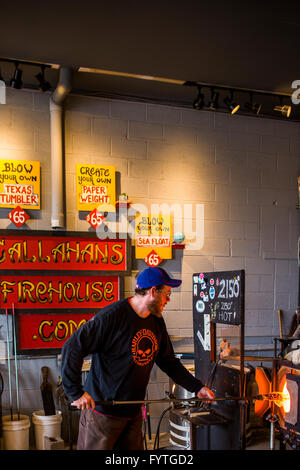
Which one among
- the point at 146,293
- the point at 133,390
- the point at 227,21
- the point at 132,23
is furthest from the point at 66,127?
the point at 133,390

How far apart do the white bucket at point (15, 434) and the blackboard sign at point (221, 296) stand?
194 centimetres

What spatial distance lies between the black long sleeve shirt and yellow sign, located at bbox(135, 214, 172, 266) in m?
2.04

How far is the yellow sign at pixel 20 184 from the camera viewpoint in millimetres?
4637

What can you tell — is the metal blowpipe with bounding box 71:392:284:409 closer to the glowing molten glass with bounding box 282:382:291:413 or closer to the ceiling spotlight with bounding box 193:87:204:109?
the glowing molten glass with bounding box 282:382:291:413

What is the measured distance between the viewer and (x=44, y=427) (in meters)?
4.41

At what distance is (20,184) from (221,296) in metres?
2.39

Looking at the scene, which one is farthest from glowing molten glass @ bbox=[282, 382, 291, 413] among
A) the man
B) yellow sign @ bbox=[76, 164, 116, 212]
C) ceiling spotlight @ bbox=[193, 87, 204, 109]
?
ceiling spotlight @ bbox=[193, 87, 204, 109]

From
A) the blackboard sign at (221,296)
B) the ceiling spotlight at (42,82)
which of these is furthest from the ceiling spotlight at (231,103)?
the blackboard sign at (221,296)

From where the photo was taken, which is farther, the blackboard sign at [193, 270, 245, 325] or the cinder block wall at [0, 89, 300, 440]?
the cinder block wall at [0, 89, 300, 440]

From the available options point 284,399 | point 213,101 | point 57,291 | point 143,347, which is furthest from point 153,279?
point 213,101

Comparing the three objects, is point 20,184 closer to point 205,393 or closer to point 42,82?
point 42,82

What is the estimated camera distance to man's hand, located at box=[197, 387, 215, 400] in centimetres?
309

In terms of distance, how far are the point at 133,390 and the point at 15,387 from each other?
211 centimetres

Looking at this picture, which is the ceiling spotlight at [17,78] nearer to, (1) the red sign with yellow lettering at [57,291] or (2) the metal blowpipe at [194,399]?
(1) the red sign with yellow lettering at [57,291]
